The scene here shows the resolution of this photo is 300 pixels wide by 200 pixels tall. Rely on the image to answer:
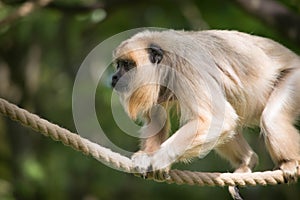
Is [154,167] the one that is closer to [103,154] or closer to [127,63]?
[103,154]

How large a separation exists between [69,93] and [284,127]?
16.9 feet

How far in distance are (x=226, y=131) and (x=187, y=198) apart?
541cm

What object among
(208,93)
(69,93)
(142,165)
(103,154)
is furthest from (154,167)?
(69,93)

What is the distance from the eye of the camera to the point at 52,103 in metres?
9.44

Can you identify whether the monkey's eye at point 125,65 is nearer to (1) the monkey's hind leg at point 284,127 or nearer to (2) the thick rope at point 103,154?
(2) the thick rope at point 103,154

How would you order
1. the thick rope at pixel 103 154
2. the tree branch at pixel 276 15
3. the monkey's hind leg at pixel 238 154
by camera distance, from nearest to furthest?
1. the thick rope at pixel 103 154
2. the monkey's hind leg at pixel 238 154
3. the tree branch at pixel 276 15

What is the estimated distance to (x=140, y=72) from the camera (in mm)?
4547

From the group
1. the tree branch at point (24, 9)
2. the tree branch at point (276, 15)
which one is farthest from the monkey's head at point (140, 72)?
the tree branch at point (24, 9)

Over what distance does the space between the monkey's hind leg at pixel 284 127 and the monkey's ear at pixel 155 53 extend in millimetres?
890

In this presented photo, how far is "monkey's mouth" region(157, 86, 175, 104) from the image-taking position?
461cm

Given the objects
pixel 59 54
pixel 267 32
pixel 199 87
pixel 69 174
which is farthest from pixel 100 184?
pixel 199 87

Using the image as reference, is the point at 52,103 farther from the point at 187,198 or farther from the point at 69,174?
the point at 187,198

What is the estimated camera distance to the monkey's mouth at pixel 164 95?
182 inches

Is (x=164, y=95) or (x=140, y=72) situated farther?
(x=164, y=95)
